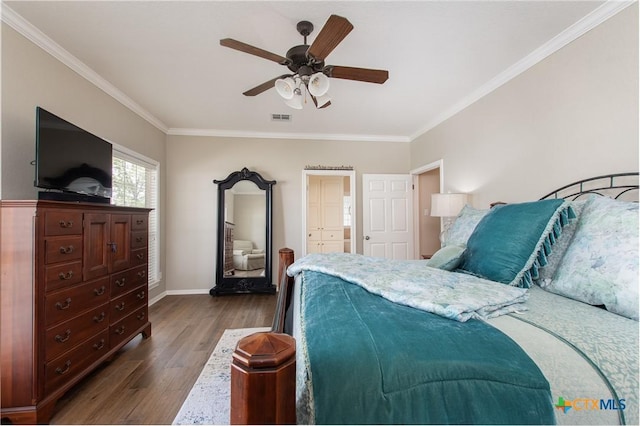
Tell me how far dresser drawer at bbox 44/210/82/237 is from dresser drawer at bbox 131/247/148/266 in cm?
73

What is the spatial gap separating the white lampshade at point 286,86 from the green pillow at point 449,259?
62.0 inches

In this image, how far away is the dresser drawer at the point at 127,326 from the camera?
2.21m

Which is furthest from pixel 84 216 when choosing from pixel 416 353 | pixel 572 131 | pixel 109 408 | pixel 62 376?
pixel 572 131

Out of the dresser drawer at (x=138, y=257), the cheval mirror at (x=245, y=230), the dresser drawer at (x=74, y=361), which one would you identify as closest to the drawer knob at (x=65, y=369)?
the dresser drawer at (x=74, y=361)

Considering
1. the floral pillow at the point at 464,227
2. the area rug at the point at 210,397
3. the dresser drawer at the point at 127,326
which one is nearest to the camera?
the area rug at the point at 210,397

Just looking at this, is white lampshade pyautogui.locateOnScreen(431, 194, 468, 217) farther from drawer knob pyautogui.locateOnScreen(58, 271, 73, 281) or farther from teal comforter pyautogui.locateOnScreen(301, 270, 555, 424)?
drawer knob pyautogui.locateOnScreen(58, 271, 73, 281)

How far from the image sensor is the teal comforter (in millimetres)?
580

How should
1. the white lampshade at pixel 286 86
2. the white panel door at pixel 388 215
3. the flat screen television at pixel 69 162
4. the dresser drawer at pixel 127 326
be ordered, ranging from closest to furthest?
the flat screen television at pixel 69 162, the white lampshade at pixel 286 86, the dresser drawer at pixel 127 326, the white panel door at pixel 388 215

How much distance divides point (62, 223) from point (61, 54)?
1.58 m

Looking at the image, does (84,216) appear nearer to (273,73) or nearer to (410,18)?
(273,73)

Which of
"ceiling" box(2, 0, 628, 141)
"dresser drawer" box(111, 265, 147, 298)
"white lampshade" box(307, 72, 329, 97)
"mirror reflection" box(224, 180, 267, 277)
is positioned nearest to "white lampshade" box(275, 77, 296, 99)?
"white lampshade" box(307, 72, 329, 97)

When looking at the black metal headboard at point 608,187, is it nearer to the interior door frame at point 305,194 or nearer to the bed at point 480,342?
the bed at point 480,342

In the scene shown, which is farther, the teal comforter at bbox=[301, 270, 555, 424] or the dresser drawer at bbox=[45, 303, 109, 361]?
the dresser drawer at bbox=[45, 303, 109, 361]

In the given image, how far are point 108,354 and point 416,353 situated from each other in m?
2.51
